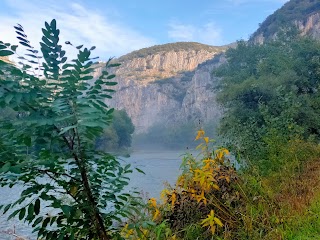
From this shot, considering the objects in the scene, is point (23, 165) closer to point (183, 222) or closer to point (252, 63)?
point (183, 222)

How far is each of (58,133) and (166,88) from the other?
175963mm

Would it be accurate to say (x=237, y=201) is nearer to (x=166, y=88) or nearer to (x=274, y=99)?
(x=274, y=99)

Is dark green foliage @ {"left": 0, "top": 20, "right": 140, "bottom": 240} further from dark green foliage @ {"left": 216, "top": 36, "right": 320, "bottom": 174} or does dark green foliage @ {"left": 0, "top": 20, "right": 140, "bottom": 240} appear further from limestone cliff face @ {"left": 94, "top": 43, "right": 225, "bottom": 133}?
limestone cliff face @ {"left": 94, "top": 43, "right": 225, "bottom": 133}

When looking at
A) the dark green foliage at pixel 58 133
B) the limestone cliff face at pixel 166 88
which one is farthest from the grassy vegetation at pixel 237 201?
the limestone cliff face at pixel 166 88

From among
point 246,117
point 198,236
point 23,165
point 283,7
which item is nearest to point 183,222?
point 198,236

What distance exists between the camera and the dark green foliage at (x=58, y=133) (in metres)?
1.59

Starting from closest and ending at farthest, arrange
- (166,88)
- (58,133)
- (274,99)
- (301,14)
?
(58,133)
(274,99)
(301,14)
(166,88)

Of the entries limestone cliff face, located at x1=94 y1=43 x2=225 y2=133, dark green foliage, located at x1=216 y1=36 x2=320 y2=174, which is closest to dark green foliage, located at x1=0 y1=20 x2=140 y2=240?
dark green foliage, located at x1=216 y1=36 x2=320 y2=174

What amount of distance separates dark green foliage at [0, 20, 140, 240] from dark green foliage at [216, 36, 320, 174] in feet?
22.3

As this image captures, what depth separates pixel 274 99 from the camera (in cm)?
1532

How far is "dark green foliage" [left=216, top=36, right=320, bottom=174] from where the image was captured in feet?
36.0

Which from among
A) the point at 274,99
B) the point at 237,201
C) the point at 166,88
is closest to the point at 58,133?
the point at 237,201

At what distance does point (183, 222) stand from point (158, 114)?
165 meters

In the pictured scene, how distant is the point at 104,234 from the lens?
2066 millimetres
